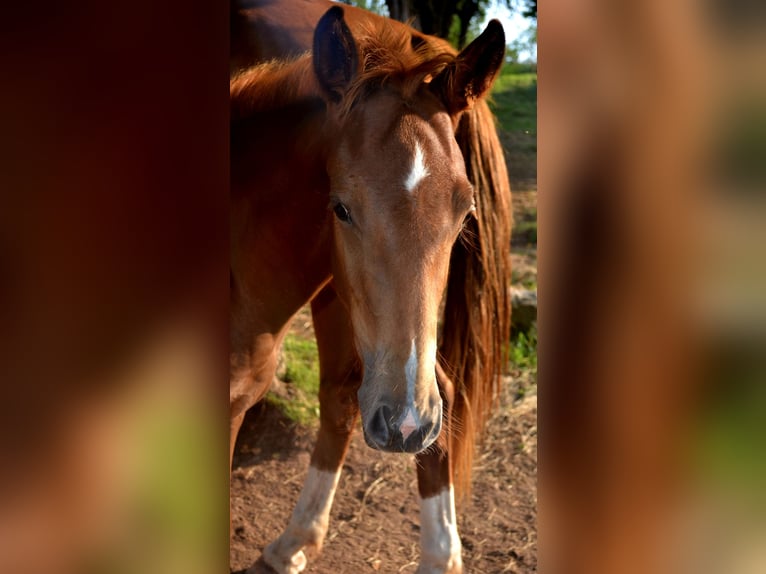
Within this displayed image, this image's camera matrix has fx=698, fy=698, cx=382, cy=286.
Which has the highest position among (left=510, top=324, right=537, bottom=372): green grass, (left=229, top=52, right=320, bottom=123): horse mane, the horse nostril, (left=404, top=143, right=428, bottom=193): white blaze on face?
(left=229, top=52, right=320, bottom=123): horse mane

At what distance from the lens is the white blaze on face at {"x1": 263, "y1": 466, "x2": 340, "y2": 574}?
2.76 metres

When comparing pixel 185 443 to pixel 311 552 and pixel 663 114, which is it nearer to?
pixel 663 114

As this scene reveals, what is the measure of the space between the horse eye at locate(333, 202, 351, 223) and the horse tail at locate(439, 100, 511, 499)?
64 cm

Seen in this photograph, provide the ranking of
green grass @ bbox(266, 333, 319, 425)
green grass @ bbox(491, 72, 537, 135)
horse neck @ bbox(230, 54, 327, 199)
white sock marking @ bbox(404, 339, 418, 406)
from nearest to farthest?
white sock marking @ bbox(404, 339, 418, 406) < horse neck @ bbox(230, 54, 327, 199) < green grass @ bbox(266, 333, 319, 425) < green grass @ bbox(491, 72, 537, 135)

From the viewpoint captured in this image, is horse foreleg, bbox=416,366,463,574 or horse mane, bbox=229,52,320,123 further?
horse foreleg, bbox=416,366,463,574

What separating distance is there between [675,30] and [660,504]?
0.43 metres

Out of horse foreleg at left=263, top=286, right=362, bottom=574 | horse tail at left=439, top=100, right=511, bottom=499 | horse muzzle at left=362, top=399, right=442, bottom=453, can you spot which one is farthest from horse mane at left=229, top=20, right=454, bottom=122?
horse foreleg at left=263, top=286, right=362, bottom=574

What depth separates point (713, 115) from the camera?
0.61 metres

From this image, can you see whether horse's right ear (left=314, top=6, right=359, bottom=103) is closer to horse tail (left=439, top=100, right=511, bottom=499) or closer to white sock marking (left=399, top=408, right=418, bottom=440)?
horse tail (left=439, top=100, right=511, bottom=499)

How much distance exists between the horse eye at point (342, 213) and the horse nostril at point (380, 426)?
44 centimetres

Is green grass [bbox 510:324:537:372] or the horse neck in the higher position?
the horse neck

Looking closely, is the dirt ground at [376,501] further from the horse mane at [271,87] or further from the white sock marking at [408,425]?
the horse mane at [271,87]

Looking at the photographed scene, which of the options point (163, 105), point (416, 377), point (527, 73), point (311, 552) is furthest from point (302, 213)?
point (527, 73)

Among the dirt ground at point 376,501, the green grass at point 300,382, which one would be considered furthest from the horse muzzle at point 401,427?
the green grass at point 300,382
